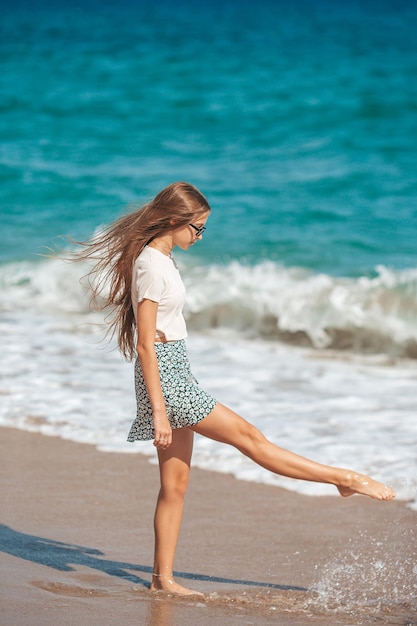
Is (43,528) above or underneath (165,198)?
underneath

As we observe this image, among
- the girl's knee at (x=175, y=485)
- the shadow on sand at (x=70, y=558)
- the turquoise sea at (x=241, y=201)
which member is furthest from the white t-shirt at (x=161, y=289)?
the shadow on sand at (x=70, y=558)

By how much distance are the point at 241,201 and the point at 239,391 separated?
21.9 feet

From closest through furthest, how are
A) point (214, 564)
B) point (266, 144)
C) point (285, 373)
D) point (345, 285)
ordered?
point (214, 564) < point (285, 373) < point (345, 285) < point (266, 144)

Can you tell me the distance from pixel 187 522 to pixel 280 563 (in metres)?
0.63

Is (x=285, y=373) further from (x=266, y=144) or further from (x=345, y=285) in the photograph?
(x=266, y=144)

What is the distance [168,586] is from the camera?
3744mm

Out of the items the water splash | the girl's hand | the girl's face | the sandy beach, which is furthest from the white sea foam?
the girl's face

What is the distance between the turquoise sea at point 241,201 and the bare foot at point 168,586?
0.85 m

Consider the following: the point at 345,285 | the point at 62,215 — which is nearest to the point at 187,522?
the point at 345,285

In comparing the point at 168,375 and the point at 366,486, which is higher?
the point at 168,375

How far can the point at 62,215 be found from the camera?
1380cm

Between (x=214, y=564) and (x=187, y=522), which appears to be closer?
(x=214, y=564)

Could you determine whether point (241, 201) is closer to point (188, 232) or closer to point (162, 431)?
point (188, 232)

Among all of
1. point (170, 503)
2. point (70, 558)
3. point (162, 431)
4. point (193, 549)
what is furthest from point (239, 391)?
point (162, 431)
